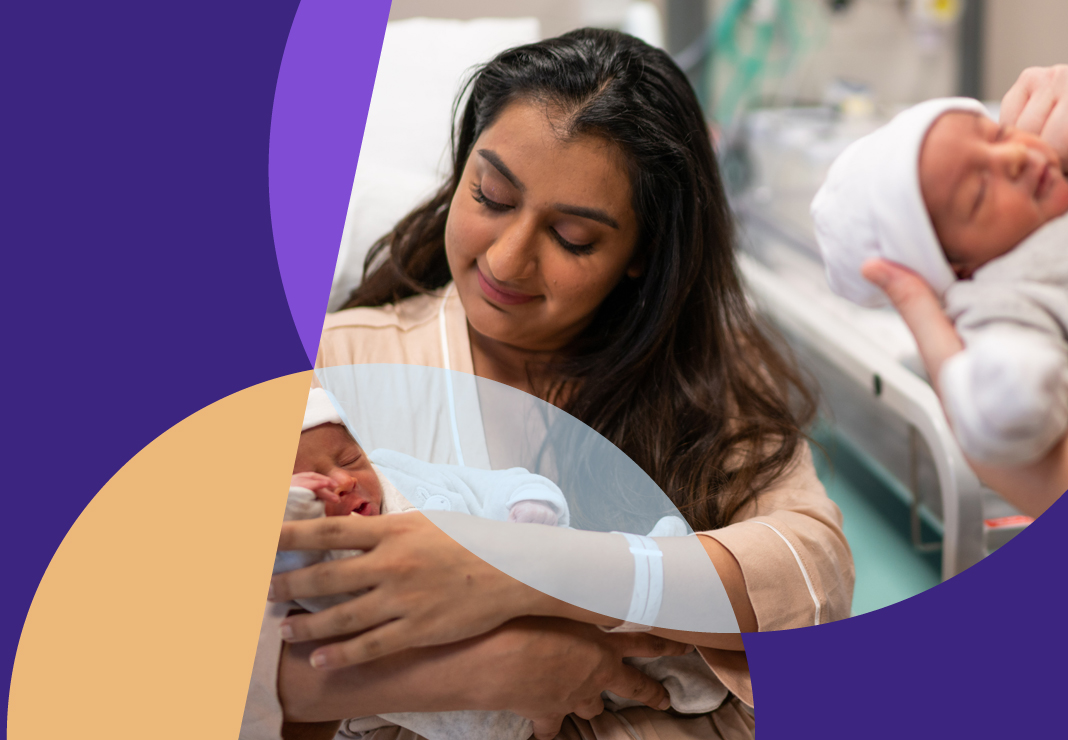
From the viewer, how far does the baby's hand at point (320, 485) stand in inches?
25.0

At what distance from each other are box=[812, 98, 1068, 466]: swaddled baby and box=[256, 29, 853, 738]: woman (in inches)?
7.9

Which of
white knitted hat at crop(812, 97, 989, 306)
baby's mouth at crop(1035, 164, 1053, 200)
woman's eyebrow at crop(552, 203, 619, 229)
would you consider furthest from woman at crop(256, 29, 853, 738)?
baby's mouth at crop(1035, 164, 1053, 200)

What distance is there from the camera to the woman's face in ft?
1.90

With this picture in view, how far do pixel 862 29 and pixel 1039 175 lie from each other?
1.11 feet

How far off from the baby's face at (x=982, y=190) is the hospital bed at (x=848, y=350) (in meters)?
0.12

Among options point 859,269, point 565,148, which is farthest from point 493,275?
point 859,269

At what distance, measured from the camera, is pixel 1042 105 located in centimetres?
51

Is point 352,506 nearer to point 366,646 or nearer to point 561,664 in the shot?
point 366,646

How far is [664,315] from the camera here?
66cm

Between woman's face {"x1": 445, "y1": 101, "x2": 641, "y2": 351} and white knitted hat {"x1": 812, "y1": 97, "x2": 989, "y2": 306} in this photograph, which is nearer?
white knitted hat {"x1": 812, "y1": 97, "x2": 989, "y2": 306}

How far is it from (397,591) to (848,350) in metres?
0.46

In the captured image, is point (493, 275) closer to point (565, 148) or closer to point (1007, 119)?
point (565, 148)

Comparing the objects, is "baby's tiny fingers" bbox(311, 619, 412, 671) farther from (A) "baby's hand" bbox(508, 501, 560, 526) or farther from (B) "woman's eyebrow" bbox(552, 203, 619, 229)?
(B) "woman's eyebrow" bbox(552, 203, 619, 229)

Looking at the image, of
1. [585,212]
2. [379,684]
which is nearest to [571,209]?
[585,212]
